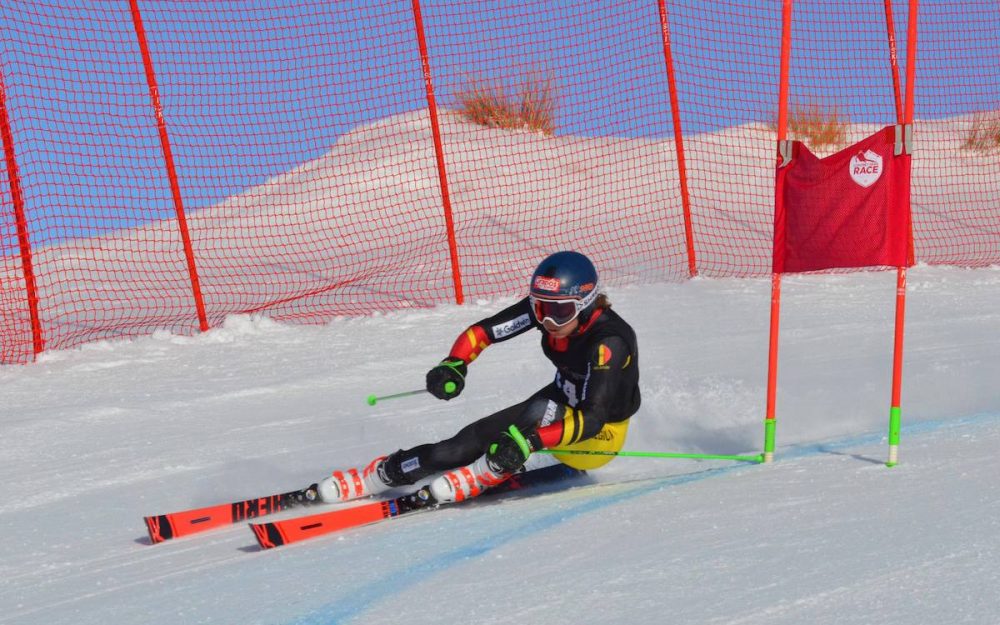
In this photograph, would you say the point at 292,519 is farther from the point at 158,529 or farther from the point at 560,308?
the point at 560,308

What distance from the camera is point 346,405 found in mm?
8148

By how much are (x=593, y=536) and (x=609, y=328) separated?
4.07 ft

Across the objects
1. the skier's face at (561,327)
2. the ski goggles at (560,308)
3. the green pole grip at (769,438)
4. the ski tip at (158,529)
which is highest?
the ski goggles at (560,308)

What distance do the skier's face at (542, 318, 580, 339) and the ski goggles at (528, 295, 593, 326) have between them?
0.02 m

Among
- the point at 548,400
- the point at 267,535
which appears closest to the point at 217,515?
the point at 267,535

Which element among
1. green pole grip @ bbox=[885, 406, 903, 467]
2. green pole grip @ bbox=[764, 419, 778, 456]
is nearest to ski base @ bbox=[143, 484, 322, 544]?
green pole grip @ bbox=[764, 419, 778, 456]

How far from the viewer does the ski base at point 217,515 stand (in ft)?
17.1

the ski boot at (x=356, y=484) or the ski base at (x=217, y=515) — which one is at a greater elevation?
the ski boot at (x=356, y=484)

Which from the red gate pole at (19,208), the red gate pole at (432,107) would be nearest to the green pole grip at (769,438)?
the red gate pole at (432,107)

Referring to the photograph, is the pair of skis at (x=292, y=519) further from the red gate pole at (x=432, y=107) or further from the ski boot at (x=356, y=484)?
the red gate pole at (x=432, y=107)

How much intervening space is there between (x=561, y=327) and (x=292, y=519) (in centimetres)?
151

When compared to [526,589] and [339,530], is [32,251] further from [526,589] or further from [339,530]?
[526,589]

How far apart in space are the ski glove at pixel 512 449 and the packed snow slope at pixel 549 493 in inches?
9.5

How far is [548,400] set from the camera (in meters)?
5.55
